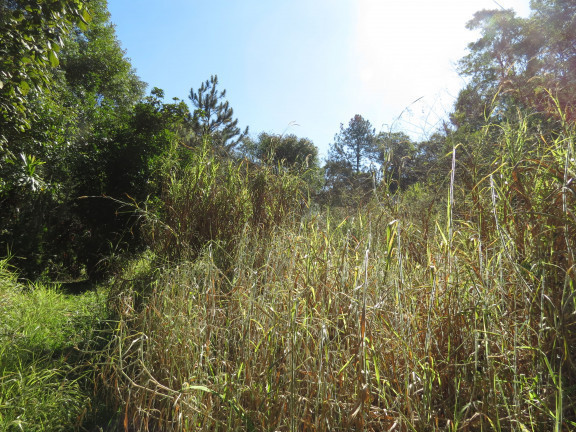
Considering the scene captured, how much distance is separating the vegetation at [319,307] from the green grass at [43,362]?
1cm

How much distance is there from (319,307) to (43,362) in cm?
194

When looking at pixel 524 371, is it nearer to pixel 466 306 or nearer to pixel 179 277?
pixel 466 306

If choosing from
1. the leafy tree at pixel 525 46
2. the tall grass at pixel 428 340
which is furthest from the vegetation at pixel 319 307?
the leafy tree at pixel 525 46

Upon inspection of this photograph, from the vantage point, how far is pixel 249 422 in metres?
1.35

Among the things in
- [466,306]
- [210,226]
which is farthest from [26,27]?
[466,306]

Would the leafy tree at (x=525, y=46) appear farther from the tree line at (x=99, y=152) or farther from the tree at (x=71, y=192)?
the tree at (x=71, y=192)

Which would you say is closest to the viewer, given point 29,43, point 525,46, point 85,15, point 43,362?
point 43,362

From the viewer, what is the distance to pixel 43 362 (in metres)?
2.29

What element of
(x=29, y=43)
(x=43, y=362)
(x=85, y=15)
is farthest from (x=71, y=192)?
(x=43, y=362)

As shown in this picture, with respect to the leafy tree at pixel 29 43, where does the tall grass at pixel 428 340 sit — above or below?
below

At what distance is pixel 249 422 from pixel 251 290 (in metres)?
0.59

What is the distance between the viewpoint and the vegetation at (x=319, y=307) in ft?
3.86

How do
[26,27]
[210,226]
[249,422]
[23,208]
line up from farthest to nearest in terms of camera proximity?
[23,208]
[210,226]
[26,27]
[249,422]

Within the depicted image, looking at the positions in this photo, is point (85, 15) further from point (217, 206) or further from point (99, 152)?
point (99, 152)
